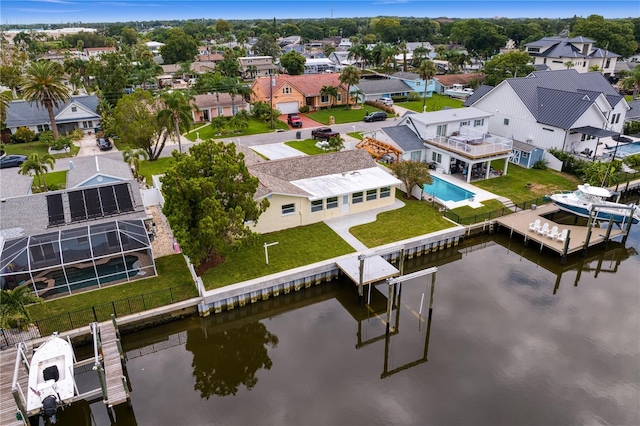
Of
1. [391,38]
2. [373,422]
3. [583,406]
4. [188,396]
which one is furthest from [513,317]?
[391,38]

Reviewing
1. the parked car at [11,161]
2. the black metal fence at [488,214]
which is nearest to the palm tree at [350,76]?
the black metal fence at [488,214]

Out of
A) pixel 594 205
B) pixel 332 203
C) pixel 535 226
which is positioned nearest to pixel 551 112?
pixel 594 205

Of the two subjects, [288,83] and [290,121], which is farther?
[288,83]

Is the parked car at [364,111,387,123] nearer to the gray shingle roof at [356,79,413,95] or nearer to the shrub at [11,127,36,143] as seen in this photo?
the gray shingle roof at [356,79,413,95]

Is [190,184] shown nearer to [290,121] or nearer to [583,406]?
[583,406]

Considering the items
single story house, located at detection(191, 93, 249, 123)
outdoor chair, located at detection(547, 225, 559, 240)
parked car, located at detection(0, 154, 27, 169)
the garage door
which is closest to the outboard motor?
outdoor chair, located at detection(547, 225, 559, 240)

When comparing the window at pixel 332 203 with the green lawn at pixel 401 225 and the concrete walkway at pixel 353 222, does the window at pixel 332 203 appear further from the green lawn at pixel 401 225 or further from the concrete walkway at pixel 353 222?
the green lawn at pixel 401 225
